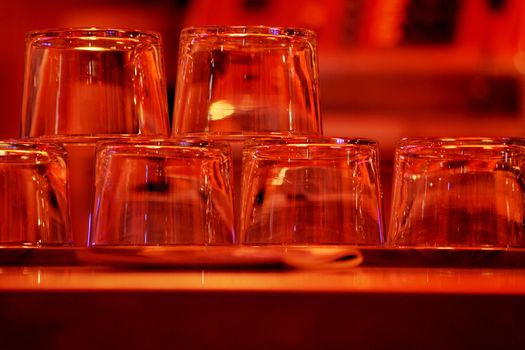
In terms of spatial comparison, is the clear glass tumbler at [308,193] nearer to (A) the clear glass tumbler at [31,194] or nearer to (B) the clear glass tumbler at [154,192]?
→ (B) the clear glass tumbler at [154,192]

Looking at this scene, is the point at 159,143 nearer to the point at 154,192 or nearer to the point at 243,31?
the point at 154,192

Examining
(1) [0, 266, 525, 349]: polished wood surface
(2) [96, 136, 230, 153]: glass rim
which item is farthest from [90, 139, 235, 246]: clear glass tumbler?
(1) [0, 266, 525, 349]: polished wood surface

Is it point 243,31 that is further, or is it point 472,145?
point 243,31

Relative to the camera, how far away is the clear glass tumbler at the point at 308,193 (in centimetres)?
74

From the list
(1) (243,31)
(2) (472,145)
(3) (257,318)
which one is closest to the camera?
(3) (257,318)

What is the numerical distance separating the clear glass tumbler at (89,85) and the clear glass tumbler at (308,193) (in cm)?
19

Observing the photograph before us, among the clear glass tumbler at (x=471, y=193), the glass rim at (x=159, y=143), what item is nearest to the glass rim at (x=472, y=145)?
the clear glass tumbler at (x=471, y=193)

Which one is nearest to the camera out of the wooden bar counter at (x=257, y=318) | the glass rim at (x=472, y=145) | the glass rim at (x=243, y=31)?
the wooden bar counter at (x=257, y=318)

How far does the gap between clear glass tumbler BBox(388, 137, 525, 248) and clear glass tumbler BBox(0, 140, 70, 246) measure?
0.99 ft

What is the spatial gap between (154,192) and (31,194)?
12cm

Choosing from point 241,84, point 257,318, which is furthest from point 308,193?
point 257,318

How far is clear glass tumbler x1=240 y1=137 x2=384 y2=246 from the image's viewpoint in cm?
74

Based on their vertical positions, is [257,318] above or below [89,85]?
below

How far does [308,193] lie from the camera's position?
74 cm
